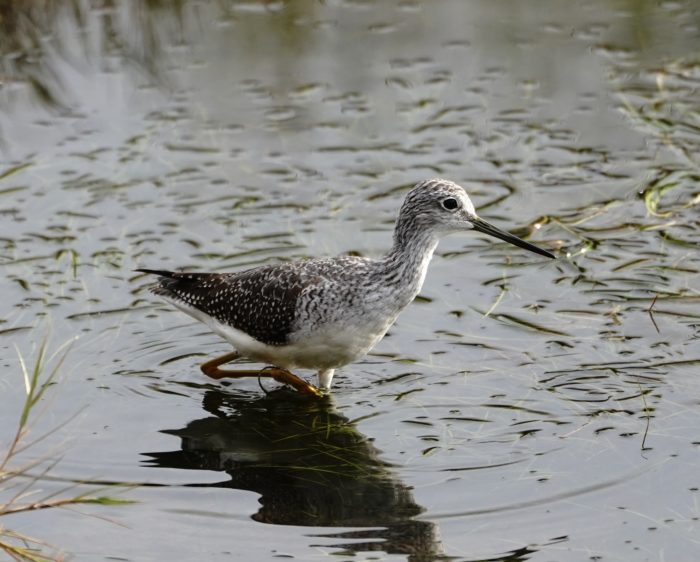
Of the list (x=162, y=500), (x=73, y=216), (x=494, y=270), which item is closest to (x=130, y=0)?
(x=73, y=216)

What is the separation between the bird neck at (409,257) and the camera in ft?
31.7

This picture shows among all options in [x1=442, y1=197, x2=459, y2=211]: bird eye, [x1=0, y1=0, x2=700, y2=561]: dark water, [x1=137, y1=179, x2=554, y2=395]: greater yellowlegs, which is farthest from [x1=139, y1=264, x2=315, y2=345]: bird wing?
[x1=442, y1=197, x2=459, y2=211]: bird eye

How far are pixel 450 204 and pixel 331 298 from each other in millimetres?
1126

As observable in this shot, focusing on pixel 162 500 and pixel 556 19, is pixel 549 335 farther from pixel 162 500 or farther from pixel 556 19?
pixel 556 19

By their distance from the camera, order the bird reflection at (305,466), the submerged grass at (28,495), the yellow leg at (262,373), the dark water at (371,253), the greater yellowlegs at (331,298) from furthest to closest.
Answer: the yellow leg at (262,373) → the greater yellowlegs at (331,298) → the dark water at (371,253) → the bird reflection at (305,466) → the submerged grass at (28,495)

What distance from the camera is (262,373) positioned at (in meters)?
10.6

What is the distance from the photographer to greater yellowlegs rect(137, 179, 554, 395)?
9.61 meters

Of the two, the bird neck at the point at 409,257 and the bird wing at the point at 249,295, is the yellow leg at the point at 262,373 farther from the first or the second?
the bird neck at the point at 409,257

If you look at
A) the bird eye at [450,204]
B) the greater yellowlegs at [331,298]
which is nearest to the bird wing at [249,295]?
the greater yellowlegs at [331,298]

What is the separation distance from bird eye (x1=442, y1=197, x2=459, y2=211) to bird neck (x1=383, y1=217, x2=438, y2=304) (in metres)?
0.21

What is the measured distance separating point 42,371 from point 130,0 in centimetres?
749

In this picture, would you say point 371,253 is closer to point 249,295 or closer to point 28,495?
point 249,295

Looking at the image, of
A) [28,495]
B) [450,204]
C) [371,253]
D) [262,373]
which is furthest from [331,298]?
[28,495]

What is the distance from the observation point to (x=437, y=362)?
10312 mm
